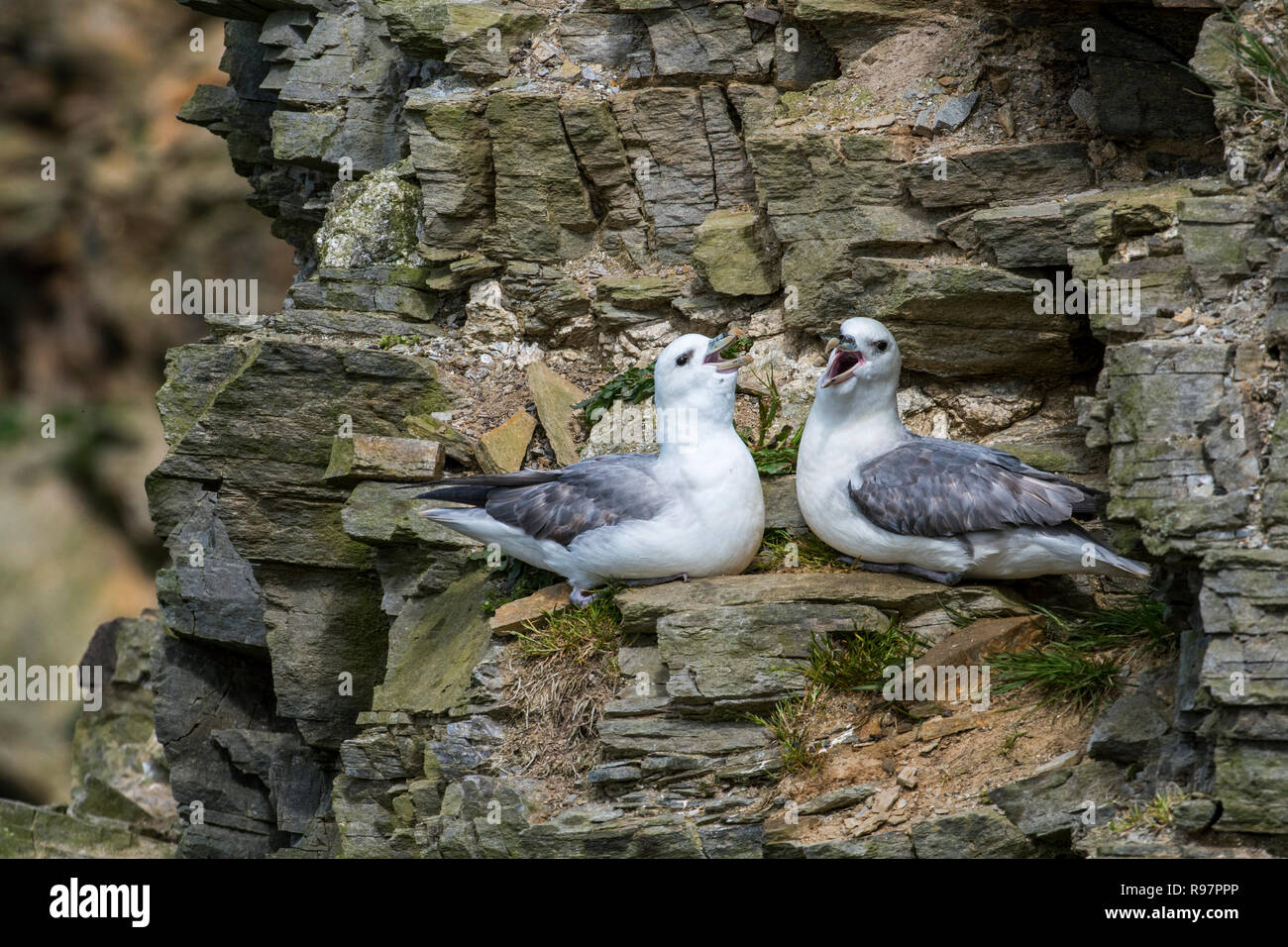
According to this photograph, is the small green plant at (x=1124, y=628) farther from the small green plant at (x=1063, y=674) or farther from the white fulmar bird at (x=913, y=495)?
the white fulmar bird at (x=913, y=495)

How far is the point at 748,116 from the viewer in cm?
836

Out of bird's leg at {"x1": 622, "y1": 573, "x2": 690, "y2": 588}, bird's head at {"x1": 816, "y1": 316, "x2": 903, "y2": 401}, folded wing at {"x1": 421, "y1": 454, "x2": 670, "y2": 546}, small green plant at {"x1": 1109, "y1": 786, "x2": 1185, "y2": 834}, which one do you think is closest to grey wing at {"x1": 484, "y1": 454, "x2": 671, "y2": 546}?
folded wing at {"x1": 421, "y1": 454, "x2": 670, "y2": 546}

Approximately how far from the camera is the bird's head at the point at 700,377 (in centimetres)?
668

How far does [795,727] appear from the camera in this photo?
5898mm

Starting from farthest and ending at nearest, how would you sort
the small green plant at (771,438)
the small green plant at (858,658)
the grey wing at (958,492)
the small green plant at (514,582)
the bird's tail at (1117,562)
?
the small green plant at (771,438) < the small green plant at (514,582) < the grey wing at (958,492) < the small green plant at (858,658) < the bird's tail at (1117,562)

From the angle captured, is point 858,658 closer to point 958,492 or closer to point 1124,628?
point 958,492

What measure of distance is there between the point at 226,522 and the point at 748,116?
13.8 feet

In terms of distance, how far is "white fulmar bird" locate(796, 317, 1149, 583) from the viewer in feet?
20.2

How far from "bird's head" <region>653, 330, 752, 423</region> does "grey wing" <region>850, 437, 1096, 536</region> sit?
78cm

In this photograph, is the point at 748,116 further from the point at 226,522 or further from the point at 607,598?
the point at 226,522

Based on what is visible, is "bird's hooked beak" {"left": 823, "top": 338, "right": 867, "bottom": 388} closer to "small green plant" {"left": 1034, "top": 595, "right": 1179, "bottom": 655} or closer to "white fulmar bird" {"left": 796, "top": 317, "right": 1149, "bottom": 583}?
"white fulmar bird" {"left": 796, "top": 317, "right": 1149, "bottom": 583}

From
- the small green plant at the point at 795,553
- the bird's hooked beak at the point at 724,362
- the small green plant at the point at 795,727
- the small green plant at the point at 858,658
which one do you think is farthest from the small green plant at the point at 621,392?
the small green plant at the point at 795,727

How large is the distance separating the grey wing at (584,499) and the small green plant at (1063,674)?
1784mm
